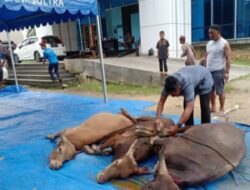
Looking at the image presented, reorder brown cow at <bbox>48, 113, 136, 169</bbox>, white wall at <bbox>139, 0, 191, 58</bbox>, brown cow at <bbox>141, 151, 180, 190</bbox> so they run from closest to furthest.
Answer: brown cow at <bbox>141, 151, 180, 190</bbox> → brown cow at <bbox>48, 113, 136, 169</bbox> → white wall at <bbox>139, 0, 191, 58</bbox>

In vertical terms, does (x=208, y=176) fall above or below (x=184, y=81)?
below

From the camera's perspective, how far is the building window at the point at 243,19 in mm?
12773

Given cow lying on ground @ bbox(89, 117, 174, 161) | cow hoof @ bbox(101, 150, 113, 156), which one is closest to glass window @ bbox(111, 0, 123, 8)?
cow lying on ground @ bbox(89, 117, 174, 161)

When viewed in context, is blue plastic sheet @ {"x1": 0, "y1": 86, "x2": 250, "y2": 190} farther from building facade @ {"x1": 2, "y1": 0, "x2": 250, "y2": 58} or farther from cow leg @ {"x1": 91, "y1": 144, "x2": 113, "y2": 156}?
building facade @ {"x1": 2, "y1": 0, "x2": 250, "y2": 58}

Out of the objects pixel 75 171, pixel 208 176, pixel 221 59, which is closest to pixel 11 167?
pixel 75 171

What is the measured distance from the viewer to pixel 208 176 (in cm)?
252

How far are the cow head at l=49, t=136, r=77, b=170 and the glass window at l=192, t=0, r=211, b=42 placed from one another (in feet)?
39.3

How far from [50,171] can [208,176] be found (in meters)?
1.75

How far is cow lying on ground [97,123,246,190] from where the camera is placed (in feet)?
8.23

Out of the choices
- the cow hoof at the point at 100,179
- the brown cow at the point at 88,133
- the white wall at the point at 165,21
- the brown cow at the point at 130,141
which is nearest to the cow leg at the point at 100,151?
the brown cow at the point at 130,141

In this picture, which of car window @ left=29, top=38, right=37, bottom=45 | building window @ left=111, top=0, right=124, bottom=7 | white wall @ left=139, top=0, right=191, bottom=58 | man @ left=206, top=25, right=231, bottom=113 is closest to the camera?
man @ left=206, top=25, right=231, bottom=113

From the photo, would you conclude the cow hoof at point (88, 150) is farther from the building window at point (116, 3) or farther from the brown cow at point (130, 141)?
the building window at point (116, 3)

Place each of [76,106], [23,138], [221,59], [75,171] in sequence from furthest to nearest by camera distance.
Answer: [76,106], [221,59], [23,138], [75,171]

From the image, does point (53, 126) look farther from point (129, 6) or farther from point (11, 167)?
point (129, 6)
